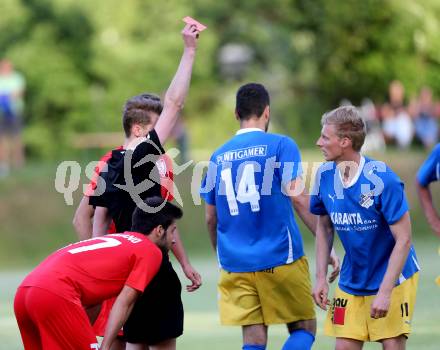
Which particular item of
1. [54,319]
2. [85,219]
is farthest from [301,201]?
[54,319]

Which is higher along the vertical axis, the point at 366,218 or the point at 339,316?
the point at 366,218

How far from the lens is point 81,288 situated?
240 inches

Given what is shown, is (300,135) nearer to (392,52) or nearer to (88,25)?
(392,52)

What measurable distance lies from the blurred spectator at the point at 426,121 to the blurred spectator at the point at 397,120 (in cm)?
41

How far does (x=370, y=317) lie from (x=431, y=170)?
1.47 meters

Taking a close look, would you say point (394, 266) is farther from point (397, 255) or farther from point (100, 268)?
point (100, 268)

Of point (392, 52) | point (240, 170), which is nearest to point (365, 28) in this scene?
point (392, 52)

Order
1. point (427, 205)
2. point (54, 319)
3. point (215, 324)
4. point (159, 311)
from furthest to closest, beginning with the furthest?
point (215, 324) → point (427, 205) → point (159, 311) → point (54, 319)

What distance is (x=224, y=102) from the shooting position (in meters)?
36.8

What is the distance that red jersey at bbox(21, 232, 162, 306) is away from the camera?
6.04 meters

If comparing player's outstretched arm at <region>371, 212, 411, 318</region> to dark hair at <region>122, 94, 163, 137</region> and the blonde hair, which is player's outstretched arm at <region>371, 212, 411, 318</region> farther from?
dark hair at <region>122, 94, 163, 137</region>

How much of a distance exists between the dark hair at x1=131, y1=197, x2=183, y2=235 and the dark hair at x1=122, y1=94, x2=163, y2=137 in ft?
2.51

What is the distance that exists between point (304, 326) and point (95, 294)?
1690mm

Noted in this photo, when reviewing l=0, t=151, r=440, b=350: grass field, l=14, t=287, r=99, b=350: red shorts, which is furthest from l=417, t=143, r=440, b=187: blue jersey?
l=0, t=151, r=440, b=350: grass field
